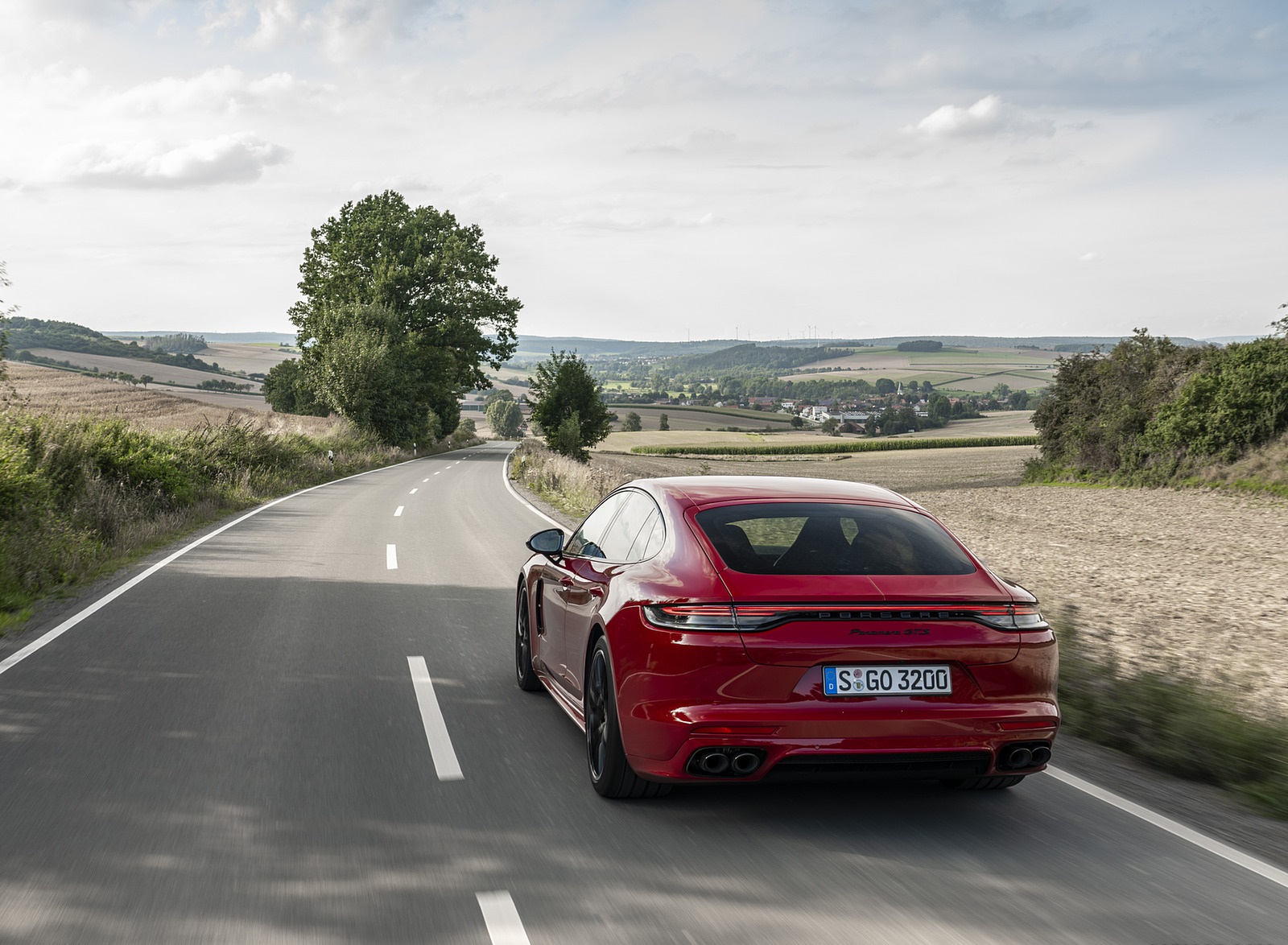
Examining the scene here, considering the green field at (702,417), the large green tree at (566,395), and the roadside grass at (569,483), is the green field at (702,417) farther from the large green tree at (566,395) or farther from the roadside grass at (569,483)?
the roadside grass at (569,483)

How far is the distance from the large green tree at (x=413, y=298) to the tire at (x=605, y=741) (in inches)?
2037

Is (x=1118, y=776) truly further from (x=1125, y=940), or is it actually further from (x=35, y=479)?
(x=35, y=479)

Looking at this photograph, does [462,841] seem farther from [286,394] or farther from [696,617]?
[286,394]

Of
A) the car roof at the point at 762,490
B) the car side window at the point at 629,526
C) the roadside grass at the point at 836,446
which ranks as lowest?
the roadside grass at the point at 836,446

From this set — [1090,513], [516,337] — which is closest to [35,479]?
[1090,513]

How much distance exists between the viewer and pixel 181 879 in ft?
→ 12.3

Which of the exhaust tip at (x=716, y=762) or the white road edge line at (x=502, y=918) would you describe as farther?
the exhaust tip at (x=716, y=762)

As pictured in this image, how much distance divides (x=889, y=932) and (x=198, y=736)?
3.84 meters

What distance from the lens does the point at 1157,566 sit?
1716 centimetres

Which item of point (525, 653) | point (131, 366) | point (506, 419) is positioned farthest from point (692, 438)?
point (525, 653)

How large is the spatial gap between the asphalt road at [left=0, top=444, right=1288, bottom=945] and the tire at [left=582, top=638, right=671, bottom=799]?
86mm

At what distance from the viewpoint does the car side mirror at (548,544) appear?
6191mm

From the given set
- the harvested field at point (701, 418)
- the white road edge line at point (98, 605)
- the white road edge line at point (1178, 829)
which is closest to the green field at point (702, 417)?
the harvested field at point (701, 418)

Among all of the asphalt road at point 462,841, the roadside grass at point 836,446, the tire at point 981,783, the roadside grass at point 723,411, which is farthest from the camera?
the roadside grass at point 723,411
